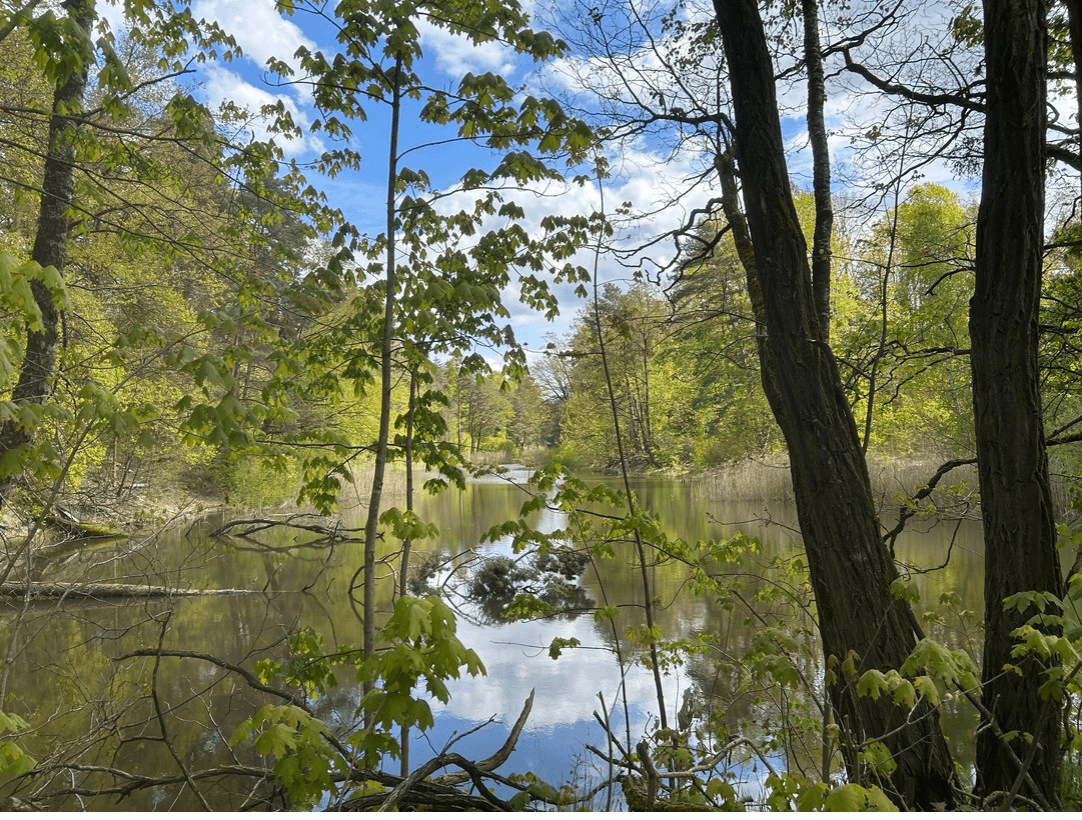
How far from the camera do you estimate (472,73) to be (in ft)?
9.76

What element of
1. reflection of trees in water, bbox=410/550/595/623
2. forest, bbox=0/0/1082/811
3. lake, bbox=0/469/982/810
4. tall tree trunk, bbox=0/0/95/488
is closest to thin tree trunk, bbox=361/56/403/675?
forest, bbox=0/0/1082/811

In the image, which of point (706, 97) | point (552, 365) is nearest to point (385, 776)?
point (706, 97)

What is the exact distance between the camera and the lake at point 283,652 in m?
3.23

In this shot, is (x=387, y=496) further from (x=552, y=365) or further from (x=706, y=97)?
(x=706, y=97)

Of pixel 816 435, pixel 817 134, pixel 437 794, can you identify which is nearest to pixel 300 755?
pixel 437 794

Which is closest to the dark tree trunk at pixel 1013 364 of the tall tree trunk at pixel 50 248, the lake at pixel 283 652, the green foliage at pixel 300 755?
the lake at pixel 283 652

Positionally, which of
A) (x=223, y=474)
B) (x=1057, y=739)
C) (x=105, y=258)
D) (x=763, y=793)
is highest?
(x=105, y=258)

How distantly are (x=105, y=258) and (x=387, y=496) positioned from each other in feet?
25.2

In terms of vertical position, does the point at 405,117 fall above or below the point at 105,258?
below

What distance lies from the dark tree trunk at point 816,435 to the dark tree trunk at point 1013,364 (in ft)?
0.99

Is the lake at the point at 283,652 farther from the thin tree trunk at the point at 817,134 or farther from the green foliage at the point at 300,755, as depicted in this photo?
the thin tree trunk at the point at 817,134

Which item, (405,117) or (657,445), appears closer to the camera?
(405,117)

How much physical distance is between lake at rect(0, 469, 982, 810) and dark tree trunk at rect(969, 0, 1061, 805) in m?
0.77

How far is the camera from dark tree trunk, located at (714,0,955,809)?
2.41 meters
